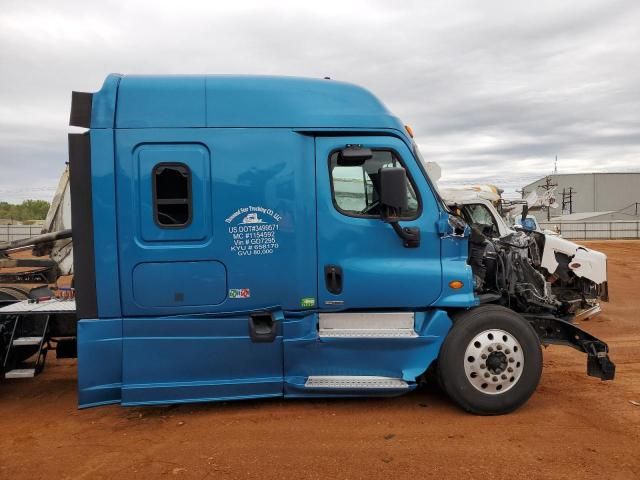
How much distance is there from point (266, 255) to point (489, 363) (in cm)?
228

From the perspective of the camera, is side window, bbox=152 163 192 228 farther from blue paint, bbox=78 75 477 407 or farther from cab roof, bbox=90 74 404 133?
cab roof, bbox=90 74 404 133

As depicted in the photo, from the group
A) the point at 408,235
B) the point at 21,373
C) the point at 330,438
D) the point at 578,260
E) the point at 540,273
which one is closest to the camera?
the point at 330,438

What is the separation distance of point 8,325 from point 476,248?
4.90m

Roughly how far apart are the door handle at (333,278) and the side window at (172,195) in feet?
4.26

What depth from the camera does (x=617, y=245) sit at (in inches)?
1064

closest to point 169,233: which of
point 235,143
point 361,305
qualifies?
point 235,143

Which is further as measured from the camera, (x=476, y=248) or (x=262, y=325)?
(x=476, y=248)

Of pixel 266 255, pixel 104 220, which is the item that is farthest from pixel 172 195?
pixel 266 255

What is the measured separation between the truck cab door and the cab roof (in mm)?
224

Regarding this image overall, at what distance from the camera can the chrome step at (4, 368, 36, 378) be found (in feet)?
15.7

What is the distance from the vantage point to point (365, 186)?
4691 millimetres

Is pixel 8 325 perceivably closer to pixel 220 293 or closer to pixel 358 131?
pixel 220 293

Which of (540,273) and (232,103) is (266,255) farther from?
(540,273)

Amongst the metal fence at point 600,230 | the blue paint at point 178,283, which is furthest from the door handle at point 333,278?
the metal fence at point 600,230
